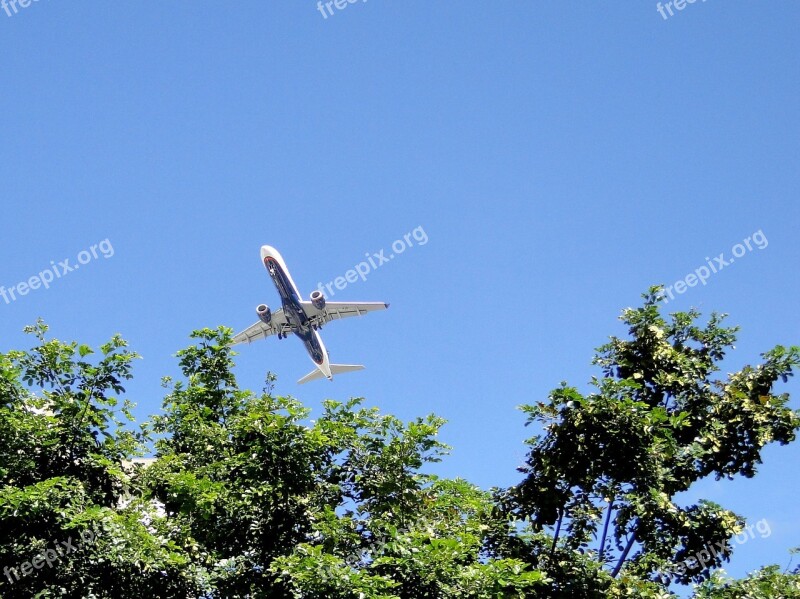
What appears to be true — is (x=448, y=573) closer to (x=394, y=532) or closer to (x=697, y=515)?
(x=394, y=532)

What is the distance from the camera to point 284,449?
1698cm

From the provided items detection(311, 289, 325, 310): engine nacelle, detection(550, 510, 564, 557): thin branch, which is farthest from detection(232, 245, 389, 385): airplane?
detection(550, 510, 564, 557): thin branch

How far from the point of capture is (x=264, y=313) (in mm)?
52906

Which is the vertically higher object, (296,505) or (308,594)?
(296,505)

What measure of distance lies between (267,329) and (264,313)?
116 inches

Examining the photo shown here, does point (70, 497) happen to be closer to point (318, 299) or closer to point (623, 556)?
point (623, 556)

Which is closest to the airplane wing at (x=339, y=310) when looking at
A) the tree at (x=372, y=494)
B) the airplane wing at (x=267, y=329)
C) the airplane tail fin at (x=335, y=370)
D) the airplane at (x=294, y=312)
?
the airplane at (x=294, y=312)

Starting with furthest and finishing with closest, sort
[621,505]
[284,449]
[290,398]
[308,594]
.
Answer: [290,398], [284,449], [621,505], [308,594]

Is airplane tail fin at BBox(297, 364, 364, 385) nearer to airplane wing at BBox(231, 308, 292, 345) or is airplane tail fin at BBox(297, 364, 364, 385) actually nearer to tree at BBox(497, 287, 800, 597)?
airplane wing at BBox(231, 308, 292, 345)

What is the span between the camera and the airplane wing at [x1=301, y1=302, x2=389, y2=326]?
170 feet

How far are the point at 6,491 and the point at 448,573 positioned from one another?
27.1 ft

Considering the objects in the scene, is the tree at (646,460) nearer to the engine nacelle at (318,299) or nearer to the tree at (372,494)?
the tree at (372,494)

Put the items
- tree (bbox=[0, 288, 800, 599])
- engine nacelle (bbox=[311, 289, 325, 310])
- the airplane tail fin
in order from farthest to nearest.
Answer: the airplane tail fin, engine nacelle (bbox=[311, 289, 325, 310]), tree (bbox=[0, 288, 800, 599])

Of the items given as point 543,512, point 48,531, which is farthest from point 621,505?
point 48,531
